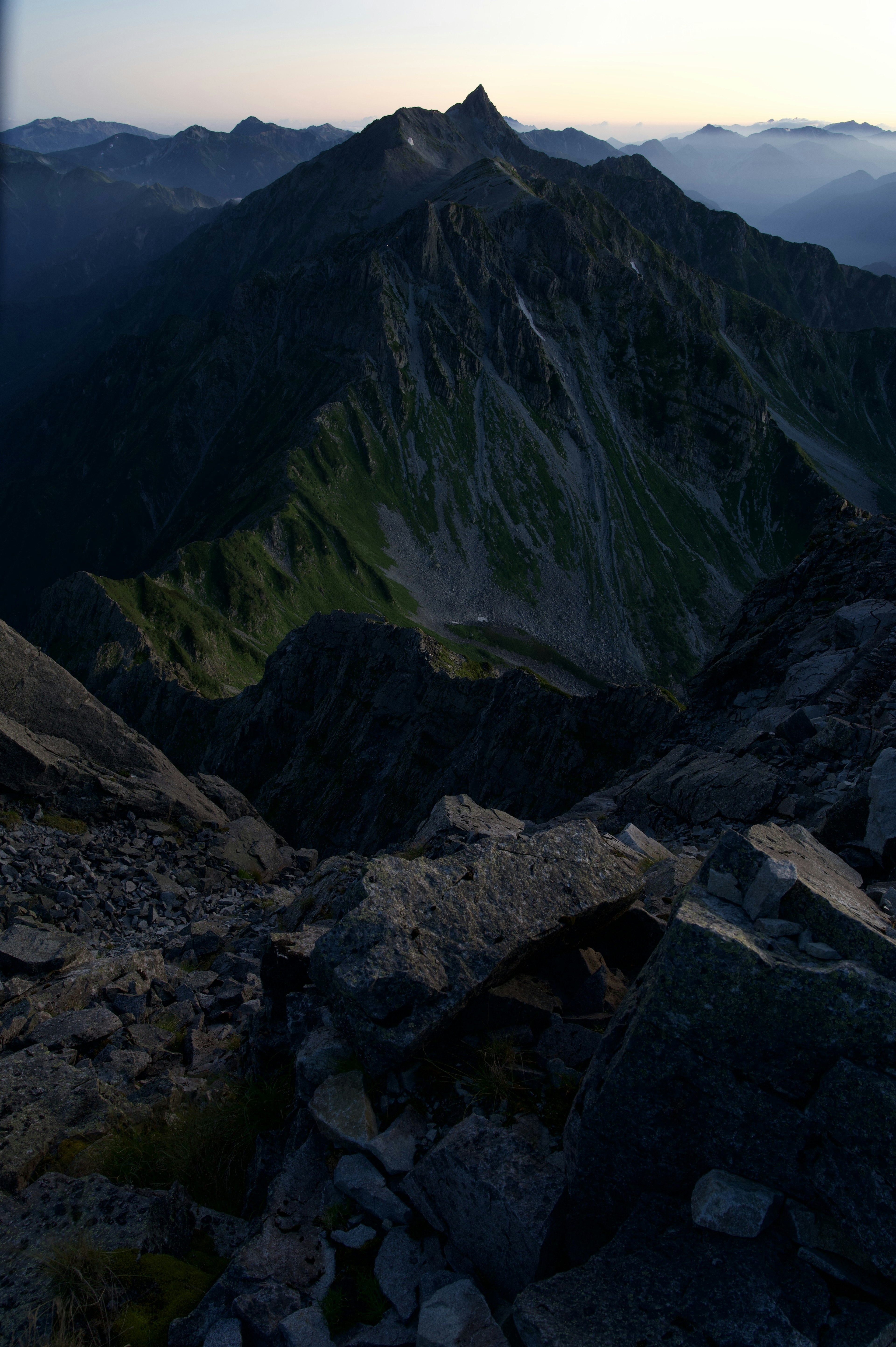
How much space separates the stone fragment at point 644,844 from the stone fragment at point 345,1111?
8.42 m

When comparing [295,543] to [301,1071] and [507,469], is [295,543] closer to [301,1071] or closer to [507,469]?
[507,469]

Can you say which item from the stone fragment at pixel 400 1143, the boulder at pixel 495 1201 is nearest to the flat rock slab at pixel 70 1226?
the stone fragment at pixel 400 1143

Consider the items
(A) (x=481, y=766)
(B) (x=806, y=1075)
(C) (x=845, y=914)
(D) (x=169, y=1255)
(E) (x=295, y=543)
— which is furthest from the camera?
(E) (x=295, y=543)

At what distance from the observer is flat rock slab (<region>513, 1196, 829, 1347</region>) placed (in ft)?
18.6

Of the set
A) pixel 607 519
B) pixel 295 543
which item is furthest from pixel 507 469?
pixel 295 543

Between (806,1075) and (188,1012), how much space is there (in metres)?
12.7

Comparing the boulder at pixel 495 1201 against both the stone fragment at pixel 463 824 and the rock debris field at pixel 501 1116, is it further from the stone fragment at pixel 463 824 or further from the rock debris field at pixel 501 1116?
the stone fragment at pixel 463 824

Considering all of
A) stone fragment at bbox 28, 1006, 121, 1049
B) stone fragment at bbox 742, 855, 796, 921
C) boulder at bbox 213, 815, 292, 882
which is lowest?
boulder at bbox 213, 815, 292, 882

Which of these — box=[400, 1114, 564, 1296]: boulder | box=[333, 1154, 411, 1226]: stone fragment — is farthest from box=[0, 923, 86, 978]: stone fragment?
box=[400, 1114, 564, 1296]: boulder

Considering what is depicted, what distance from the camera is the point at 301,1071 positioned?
9.28 meters

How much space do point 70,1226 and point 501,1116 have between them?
5213mm

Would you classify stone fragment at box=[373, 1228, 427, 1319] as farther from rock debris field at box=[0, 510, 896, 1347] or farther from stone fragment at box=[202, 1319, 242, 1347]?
stone fragment at box=[202, 1319, 242, 1347]

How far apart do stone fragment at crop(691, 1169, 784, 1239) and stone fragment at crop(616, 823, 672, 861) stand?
9.08 metres

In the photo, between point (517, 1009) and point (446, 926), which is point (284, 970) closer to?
point (446, 926)
